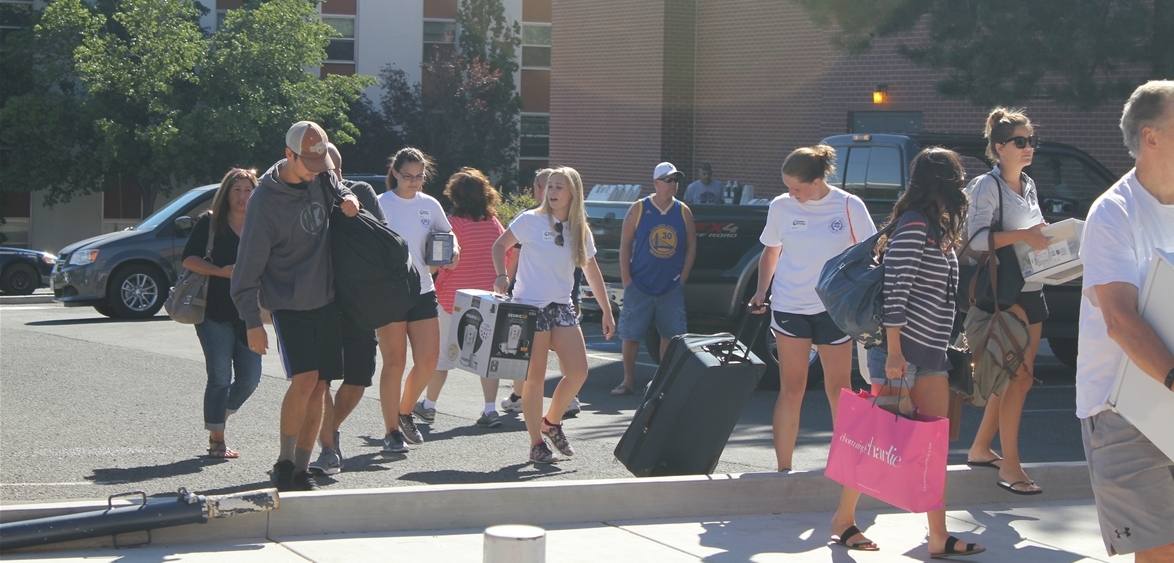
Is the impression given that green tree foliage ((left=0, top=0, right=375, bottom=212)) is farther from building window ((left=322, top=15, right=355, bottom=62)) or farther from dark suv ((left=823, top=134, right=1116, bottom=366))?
dark suv ((left=823, top=134, right=1116, bottom=366))

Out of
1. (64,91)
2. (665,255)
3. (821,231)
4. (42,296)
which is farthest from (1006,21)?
(64,91)

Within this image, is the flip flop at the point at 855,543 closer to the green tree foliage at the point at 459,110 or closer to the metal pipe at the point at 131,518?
the metal pipe at the point at 131,518

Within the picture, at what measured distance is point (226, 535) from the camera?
5035 mm

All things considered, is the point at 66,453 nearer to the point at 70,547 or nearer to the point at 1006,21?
the point at 70,547

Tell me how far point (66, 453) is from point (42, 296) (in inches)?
594

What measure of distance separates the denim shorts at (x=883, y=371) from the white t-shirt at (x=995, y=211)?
1049 mm

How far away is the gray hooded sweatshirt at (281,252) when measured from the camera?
5691 millimetres

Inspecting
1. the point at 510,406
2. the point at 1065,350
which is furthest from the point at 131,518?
the point at 1065,350

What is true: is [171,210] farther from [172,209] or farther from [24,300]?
[24,300]

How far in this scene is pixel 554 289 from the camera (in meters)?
7.11

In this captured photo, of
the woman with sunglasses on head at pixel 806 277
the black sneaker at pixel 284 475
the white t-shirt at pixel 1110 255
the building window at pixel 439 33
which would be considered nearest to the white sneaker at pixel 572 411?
the woman with sunglasses on head at pixel 806 277

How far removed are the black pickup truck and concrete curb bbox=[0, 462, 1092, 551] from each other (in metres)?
3.88

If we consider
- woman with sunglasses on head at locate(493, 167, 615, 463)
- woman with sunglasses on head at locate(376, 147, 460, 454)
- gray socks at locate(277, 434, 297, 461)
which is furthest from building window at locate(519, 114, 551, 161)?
gray socks at locate(277, 434, 297, 461)

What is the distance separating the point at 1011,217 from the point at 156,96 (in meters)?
33.7
